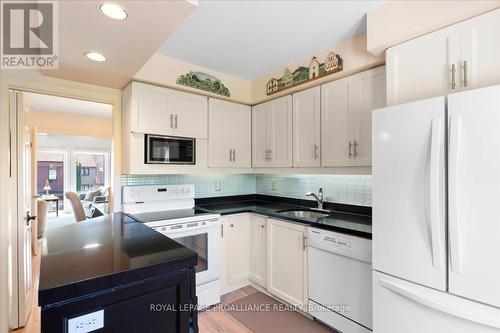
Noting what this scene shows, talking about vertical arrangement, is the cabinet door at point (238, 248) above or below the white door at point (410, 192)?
below

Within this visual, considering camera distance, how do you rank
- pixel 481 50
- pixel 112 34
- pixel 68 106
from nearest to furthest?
1. pixel 481 50
2. pixel 112 34
3. pixel 68 106

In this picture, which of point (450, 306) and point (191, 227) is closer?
point (450, 306)

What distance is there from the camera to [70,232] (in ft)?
4.68

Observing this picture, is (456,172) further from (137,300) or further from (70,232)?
(70,232)

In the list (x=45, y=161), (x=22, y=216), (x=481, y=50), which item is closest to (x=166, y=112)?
(x=22, y=216)

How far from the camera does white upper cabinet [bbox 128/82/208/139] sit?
2.36 meters

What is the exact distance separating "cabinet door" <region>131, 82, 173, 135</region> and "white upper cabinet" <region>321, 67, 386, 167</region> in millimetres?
1586

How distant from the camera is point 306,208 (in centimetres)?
296

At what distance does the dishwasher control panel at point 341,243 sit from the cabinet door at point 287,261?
0.13m

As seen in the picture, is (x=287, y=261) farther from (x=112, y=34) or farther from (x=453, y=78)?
(x=112, y=34)

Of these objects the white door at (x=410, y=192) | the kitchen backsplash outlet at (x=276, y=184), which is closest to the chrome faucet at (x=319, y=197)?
the kitchen backsplash outlet at (x=276, y=184)

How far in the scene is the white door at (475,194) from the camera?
3.71ft

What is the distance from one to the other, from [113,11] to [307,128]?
191 cm

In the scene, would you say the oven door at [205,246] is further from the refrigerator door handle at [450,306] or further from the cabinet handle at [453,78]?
the cabinet handle at [453,78]
